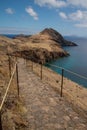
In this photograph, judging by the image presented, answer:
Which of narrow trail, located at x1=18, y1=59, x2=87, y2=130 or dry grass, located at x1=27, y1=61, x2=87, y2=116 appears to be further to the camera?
dry grass, located at x1=27, y1=61, x2=87, y2=116

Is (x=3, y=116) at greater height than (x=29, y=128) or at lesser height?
greater

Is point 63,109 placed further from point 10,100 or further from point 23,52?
point 23,52

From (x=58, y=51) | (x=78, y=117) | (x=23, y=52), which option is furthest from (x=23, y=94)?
(x=58, y=51)

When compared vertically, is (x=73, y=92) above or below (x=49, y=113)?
below

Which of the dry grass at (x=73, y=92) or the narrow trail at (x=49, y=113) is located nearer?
the narrow trail at (x=49, y=113)

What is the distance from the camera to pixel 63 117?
9.40 meters

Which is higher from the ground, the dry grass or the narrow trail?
the narrow trail

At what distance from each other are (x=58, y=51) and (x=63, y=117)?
3547 inches

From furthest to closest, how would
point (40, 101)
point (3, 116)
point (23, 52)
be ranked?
point (23, 52) < point (40, 101) < point (3, 116)

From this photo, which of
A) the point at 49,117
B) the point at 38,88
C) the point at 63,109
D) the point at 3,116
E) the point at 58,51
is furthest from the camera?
the point at 58,51

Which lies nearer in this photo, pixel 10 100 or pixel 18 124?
pixel 18 124

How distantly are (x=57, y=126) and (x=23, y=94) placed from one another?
4.63 meters

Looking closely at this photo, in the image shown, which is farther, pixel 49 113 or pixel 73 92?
pixel 73 92

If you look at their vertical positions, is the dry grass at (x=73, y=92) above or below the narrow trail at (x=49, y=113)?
below
